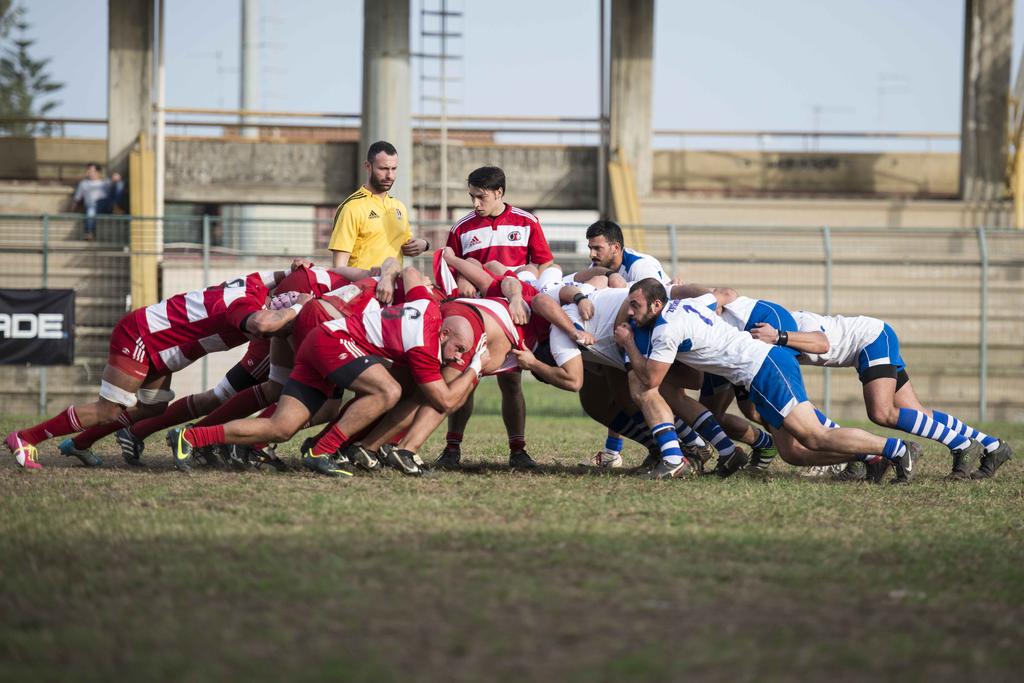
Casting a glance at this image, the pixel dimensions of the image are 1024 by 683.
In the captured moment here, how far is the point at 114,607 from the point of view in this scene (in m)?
4.30

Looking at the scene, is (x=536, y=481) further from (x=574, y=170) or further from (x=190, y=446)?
(x=574, y=170)

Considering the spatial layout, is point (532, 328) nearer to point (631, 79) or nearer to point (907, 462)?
point (907, 462)

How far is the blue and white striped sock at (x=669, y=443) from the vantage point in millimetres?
8086

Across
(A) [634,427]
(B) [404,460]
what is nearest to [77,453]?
(B) [404,460]

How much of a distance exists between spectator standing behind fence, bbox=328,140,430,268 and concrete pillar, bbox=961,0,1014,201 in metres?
15.4

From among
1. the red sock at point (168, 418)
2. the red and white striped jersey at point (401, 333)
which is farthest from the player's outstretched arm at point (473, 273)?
the red sock at point (168, 418)

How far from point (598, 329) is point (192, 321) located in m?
2.92

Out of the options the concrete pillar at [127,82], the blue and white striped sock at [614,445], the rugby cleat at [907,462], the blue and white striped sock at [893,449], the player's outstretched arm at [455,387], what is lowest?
the blue and white striped sock at [614,445]

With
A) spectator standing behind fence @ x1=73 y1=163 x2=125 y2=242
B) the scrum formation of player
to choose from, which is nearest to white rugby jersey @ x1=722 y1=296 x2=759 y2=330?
the scrum formation of player

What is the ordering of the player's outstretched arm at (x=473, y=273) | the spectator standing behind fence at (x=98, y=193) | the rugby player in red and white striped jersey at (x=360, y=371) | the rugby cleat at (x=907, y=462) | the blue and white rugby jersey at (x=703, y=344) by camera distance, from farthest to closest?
1. the spectator standing behind fence at (x=98, y=193)
2. the player's outstretched arm at (x=473, y=273)
3. the rugby cleat at (x=907, y=462)
4. the blue and white rugby jersey at (x=703, y=344)
5. the rugby player in red and white striped jersey at (x=360, y=371)

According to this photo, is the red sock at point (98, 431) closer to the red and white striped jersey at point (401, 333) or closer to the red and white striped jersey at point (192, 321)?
the red and white striped jersey at point (192, 321)

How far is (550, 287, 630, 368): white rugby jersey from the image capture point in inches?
325

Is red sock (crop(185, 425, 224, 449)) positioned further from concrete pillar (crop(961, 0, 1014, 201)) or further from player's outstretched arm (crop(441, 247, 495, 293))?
concrete pillar (crop(961, 0, 1014, 201))

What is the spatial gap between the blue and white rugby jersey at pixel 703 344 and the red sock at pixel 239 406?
291 centimetres
